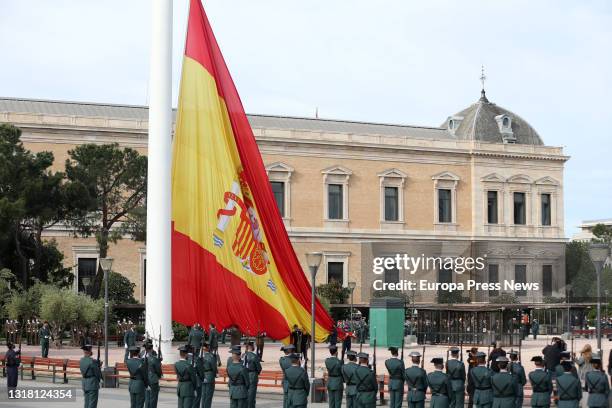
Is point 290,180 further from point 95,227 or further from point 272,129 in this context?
point 95,227

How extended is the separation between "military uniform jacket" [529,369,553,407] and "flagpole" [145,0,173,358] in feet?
36.3

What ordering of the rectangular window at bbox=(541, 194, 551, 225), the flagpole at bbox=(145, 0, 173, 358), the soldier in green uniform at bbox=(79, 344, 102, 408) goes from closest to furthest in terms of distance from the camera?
the soldier in green uniform at bbox=(79, 344, 102, 408)
the flagpole at bbox=(145, 0, 173, 358)
the rectangular window at bbox=(541, 194, 551, 225)

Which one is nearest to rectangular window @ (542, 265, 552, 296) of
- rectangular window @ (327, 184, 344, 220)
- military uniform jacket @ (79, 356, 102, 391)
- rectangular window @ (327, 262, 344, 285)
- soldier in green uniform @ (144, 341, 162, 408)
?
A: rectangular window @ (327, 262, 344, 285)

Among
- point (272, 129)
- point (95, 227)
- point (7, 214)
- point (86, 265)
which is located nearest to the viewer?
point (7, 214)

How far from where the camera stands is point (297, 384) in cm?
1805

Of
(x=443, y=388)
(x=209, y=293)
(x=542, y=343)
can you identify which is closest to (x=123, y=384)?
(x=209, y=293)

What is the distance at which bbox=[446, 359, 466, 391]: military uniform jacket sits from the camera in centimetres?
1908

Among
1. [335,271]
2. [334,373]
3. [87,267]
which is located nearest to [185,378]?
[334,373]

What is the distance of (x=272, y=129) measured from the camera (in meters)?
66.2

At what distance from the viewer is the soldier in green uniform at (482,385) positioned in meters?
17.8

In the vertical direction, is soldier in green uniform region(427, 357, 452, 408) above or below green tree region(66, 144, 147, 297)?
below

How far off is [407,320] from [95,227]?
14793mm

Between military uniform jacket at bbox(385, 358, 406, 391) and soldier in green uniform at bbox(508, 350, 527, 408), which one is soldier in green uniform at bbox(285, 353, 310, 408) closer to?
military uniform jacket at bbox(385, 358, 406, 391)

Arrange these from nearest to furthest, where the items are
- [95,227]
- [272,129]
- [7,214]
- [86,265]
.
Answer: [7,214]
[95,227]
[86,265]
[272,129]
